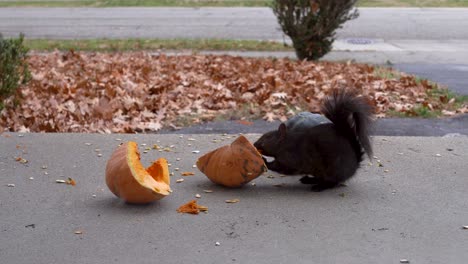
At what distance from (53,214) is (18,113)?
318 cm

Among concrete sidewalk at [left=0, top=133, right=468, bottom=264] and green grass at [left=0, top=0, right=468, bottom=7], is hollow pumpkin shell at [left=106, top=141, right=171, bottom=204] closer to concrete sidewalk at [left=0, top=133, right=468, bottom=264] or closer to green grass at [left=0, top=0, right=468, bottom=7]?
concrete sidewalk at [left=0, top=133, right=468, bottom=264]

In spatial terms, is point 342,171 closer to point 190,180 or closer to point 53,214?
point 190,180

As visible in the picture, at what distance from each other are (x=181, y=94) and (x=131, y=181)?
418cm

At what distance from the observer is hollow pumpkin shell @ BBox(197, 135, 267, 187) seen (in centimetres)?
462

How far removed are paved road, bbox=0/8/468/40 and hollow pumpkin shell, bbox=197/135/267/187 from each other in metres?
13.0

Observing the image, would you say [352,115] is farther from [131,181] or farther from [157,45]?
[157,45]

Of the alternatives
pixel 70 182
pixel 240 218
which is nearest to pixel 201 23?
pixel 70 182

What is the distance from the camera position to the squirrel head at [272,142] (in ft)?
15.5

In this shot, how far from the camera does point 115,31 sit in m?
18.8

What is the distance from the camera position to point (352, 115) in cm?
463

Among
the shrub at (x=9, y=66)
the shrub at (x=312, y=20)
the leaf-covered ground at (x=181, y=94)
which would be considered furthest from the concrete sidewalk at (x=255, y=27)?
the shrub at (x=9, y=66)

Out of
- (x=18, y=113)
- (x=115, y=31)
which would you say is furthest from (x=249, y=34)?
(x=18, y=113)

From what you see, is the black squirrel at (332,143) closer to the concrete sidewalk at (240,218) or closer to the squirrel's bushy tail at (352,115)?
the squirrel's bushy tail at (352,115)

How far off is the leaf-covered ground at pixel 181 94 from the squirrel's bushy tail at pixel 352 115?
2.41 metres
